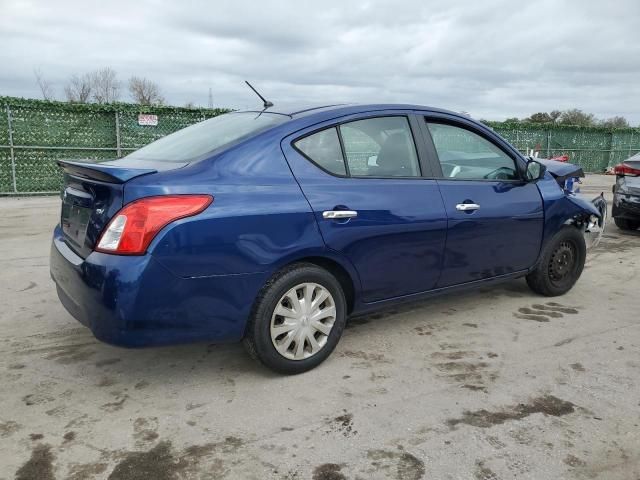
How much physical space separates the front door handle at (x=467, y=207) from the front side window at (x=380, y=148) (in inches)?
15.8

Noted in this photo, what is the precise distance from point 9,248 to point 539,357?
609cm

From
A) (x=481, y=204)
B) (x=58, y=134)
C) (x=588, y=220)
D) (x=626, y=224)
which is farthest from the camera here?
(x=58, y=134)

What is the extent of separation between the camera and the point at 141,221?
270cm

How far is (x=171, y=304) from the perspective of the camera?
279cm

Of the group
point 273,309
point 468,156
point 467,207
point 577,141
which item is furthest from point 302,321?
point 577,141

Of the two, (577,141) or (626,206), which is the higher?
(577,141)

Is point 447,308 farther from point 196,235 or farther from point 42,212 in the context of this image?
point 42,212

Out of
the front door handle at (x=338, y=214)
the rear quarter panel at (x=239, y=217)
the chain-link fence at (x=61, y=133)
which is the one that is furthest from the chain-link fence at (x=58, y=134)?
the front door handle at (x=338, y=214)

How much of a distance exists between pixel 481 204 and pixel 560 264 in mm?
1397

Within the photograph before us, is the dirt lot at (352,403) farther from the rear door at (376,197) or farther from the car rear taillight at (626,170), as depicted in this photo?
the car rear taillight at (626,170)

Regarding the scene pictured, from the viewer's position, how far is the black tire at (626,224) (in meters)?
8.78

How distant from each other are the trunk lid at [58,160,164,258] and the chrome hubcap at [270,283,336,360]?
103 cm

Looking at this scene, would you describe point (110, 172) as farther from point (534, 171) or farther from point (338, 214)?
point (534, 171)

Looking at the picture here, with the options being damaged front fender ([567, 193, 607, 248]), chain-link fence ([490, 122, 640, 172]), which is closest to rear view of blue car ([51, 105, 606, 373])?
damaged front fender ([567, 193, 607, 248])
